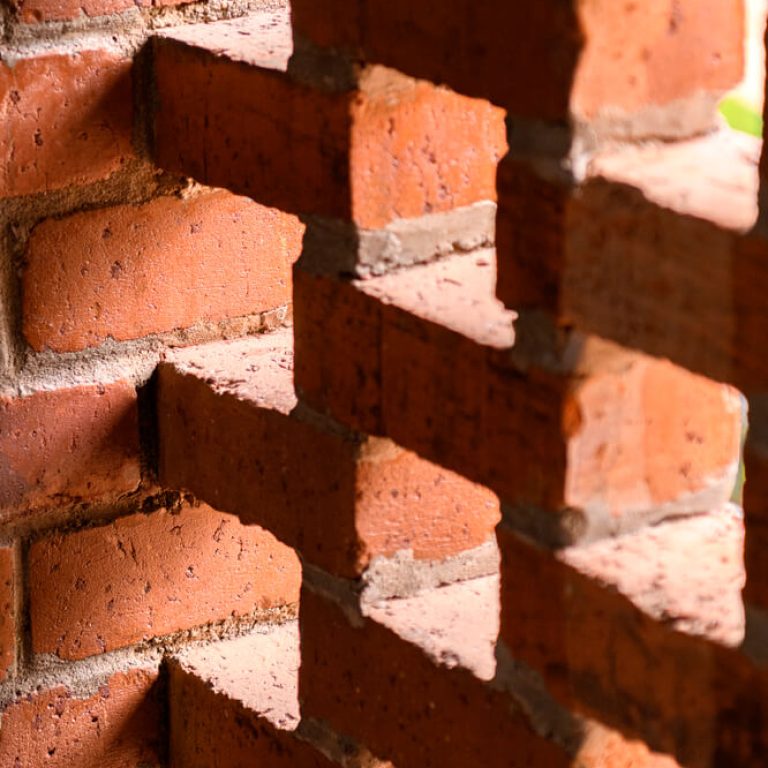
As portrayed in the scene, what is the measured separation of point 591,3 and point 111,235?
1.74 ft

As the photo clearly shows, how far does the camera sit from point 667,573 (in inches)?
38.6

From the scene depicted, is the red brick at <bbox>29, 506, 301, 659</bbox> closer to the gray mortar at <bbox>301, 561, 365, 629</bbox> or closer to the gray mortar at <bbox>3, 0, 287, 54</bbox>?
the gray mortar at <bbox>301, 561, 365, 629</bbox>

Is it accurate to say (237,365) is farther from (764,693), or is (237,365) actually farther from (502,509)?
(764,693)

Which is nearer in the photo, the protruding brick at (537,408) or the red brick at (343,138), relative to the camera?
the protruding brick at (537,408)

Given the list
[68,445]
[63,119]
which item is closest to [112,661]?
[68,445]

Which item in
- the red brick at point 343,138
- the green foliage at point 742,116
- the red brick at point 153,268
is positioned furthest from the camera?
the green foliage at point 742,116

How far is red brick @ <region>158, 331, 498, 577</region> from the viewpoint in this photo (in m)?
1.17

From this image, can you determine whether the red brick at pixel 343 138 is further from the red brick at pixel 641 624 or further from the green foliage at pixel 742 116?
the green foliage at pixel 742 116

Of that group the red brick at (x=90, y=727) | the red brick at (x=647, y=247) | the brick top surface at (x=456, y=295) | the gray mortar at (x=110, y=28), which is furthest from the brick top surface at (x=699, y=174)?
the red brick at (x=90, y=727)

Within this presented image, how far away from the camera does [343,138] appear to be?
3.61 ft

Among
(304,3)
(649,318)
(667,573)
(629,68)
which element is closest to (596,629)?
(667,573)

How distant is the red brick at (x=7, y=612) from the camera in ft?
4.45

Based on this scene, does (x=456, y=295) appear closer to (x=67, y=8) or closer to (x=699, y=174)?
(x=699, y=174)

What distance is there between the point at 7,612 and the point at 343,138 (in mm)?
495
